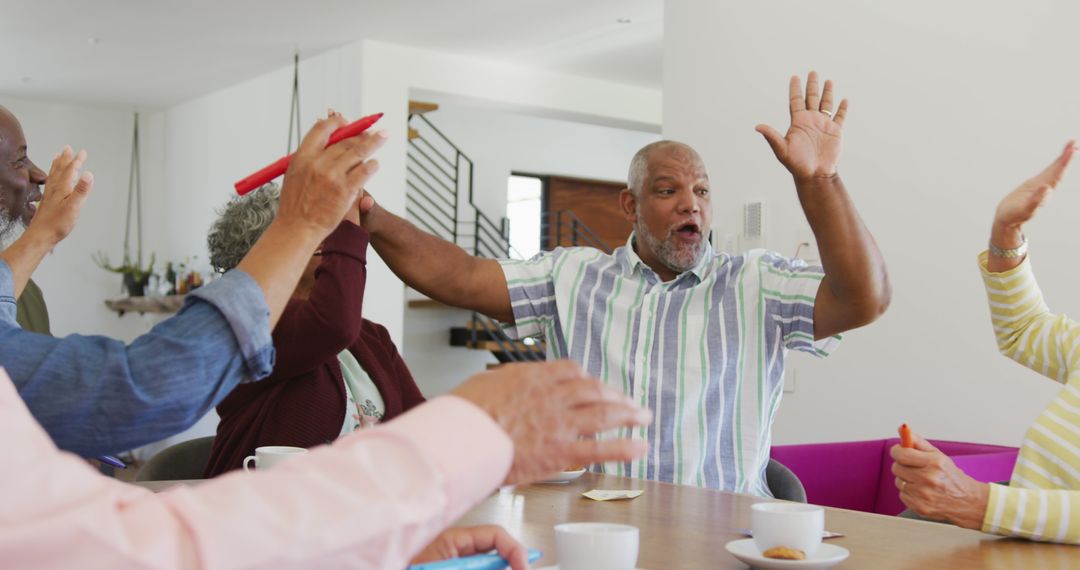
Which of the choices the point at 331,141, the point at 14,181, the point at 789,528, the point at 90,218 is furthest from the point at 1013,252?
the point at 90,218

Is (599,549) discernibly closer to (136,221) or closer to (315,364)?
(315,364)

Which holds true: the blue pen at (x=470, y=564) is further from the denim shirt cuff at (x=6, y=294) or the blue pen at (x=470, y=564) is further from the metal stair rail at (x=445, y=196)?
the metal stair rail at (x=445, y=196)

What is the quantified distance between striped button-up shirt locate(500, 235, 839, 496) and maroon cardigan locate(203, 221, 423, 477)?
1.54ft

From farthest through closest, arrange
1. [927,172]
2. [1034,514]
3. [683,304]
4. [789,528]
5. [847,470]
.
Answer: [927,172] < [847,470] < [683,304] < [1034,514] < [789,528]

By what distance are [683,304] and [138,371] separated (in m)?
1.60

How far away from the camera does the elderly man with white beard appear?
2.13 metres

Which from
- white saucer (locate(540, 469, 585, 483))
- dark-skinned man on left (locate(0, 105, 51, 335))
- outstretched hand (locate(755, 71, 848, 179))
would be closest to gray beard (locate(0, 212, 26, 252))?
dark-skinned man on left (locate(0, 105, 51, 335))

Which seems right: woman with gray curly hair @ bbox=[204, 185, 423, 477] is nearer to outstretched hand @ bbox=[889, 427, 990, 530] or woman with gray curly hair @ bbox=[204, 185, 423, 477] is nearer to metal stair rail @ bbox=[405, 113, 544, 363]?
outstretched hand @ bbox=[889, 427, 990, 530]

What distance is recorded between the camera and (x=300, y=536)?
2.17ft

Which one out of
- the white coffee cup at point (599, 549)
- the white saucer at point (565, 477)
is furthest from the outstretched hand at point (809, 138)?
the white coffee cup at point (599, 549)

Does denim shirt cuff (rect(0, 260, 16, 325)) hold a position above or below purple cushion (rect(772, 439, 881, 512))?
above

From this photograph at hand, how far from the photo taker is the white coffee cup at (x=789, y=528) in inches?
46.7

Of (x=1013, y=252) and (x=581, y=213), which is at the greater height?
(x=581, y=213)

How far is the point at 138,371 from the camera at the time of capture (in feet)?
3.10
